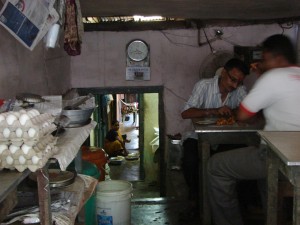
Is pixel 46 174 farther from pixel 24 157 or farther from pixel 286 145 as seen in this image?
pixel 286 145

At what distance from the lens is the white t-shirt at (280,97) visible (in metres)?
3.24

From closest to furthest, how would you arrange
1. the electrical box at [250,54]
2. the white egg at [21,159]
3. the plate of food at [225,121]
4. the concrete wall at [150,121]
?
the white egg at [21,159] < the plate of food at [225,121] < the electrical box at [250,54] < the concrete wall at [150,121]

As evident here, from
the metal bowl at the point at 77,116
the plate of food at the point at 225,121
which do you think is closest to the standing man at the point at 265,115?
the plate of food at the point at 225,121

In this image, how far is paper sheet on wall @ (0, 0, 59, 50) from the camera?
296cm

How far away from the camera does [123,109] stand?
1559 cm

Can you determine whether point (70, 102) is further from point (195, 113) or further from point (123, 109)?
point (123, 109)

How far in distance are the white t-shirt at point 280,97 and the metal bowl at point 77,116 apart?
57.7 inches

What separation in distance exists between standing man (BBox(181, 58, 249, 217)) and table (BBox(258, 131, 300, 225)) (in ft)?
5.99

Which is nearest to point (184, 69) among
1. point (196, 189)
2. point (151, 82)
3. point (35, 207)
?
point (151, 82)

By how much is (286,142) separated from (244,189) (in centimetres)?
242

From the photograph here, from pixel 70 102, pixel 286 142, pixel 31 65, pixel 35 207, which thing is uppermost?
pixel 31 65

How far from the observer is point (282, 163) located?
8.50ft

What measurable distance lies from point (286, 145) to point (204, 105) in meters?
2.72

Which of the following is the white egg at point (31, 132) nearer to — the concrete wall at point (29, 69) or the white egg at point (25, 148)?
the white egg at point (25, 148)
